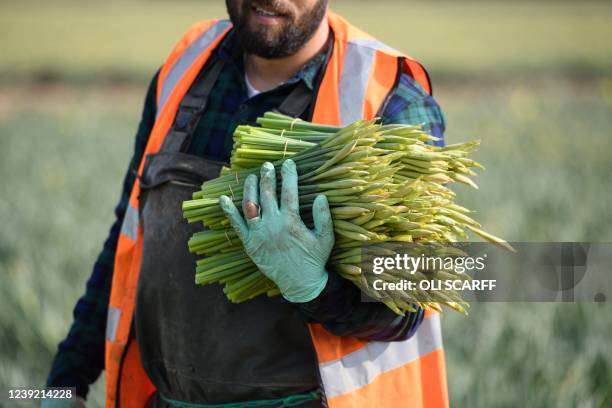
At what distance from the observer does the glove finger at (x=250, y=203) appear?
5.96ft

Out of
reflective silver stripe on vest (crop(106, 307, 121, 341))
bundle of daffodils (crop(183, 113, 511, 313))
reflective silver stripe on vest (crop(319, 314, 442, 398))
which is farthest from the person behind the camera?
reflective silver stripe on vest (crop(106, 307, 121, 341))

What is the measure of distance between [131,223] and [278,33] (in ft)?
2.21

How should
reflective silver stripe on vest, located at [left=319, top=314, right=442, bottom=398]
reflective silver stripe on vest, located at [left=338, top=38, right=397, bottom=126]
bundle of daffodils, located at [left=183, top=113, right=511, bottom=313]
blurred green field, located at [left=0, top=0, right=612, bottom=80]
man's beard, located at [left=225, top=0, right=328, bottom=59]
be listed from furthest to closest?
blurred green field, located at [left=0, top=0, right=612, bottom=80] → man's beard, located at [left=225, top=0, right=328, bottom=59] → reflective silver stripe on vest, located at [left=338, top=38, right=397, bottom=126] → reflective silver stripe on vest, located at [left=319, top=314, right=442, bottom=398] → bundle of daffodils, located at [left=183, top=113, right=511, bottom=313]

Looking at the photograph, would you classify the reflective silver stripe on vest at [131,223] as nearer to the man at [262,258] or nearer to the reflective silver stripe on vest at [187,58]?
the man at [262,258]

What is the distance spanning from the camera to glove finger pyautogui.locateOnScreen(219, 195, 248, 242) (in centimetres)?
185

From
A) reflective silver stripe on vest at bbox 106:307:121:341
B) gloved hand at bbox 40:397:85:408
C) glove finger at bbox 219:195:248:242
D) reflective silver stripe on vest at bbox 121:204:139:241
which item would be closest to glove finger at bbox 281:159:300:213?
glove finger at bbox 219:195:248:242

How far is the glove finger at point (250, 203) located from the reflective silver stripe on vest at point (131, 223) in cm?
55

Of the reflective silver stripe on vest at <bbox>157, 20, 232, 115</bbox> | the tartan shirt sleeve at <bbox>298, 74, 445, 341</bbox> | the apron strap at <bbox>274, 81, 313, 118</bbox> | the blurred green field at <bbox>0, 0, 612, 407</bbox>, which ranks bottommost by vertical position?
the blurred green field at <bbox>0, 0, 612, 407</bbox>

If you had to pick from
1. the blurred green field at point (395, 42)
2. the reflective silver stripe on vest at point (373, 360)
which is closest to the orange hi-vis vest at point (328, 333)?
the reflective silver stripe on vest at point (373, 360)

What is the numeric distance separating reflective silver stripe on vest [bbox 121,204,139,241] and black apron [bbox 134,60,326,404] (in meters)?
0.07

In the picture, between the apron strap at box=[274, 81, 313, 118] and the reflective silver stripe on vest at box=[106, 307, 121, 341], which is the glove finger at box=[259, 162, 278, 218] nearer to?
the apron strap at box=[274, 81, 313, 118]

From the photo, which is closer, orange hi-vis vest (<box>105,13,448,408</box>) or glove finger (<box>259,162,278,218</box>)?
glove finger (<box>259,162,278,218</box>)

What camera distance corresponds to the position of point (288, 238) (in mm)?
1779

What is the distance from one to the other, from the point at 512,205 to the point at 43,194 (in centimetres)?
392
